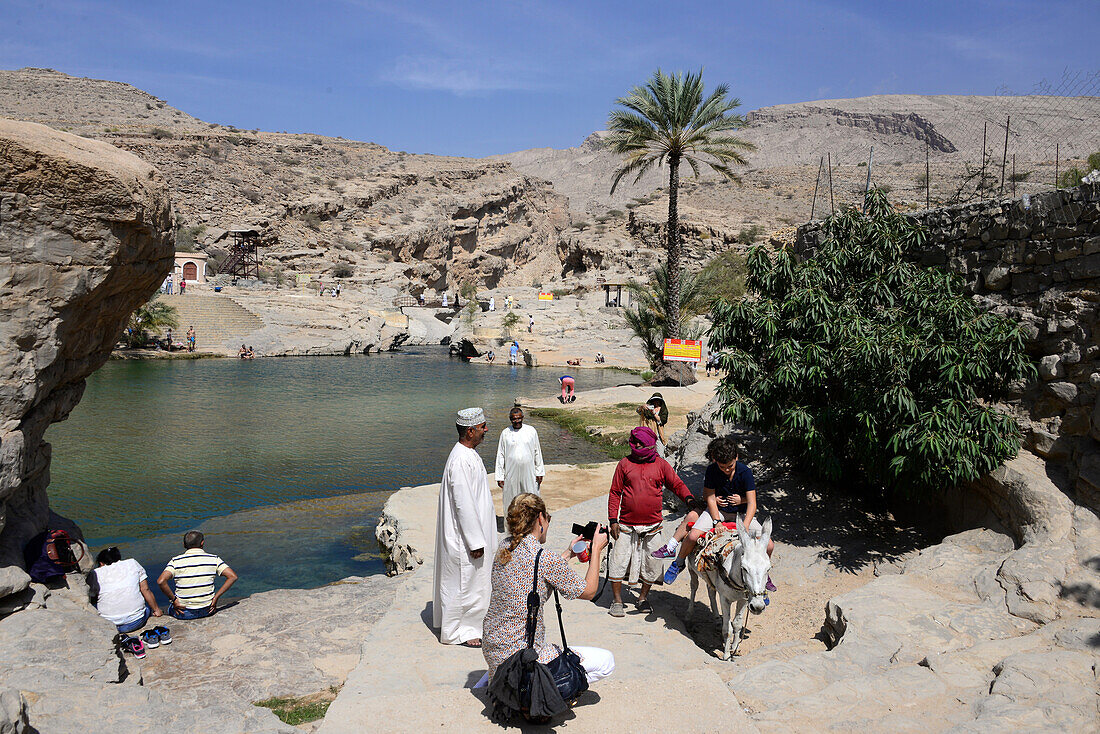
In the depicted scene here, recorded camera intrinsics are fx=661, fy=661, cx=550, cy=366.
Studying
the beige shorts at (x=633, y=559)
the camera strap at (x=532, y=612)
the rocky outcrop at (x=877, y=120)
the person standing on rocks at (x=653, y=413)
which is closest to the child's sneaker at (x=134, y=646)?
the camera strap at (x=532, y=612)

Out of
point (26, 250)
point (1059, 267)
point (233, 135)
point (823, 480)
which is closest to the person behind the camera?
point (26, 250)

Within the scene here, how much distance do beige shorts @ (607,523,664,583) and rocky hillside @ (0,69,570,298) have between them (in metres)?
51.3

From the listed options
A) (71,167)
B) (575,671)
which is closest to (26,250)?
(71,167)

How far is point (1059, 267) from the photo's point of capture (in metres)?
6.88

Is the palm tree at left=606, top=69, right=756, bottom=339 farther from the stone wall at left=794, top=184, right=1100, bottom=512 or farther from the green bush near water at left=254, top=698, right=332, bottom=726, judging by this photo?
the green bush near water at left=254, top=698, right=332, bottom=726

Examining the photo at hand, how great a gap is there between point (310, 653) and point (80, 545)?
271cm

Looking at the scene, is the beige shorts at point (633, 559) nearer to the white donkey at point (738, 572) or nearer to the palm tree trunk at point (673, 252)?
the white donkey at point (738, 572)

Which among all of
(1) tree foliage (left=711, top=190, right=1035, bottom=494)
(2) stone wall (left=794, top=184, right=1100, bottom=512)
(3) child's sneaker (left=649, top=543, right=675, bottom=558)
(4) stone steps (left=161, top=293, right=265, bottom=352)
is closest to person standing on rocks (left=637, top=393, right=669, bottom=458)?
(1) tree foliage (left=711, top=190, right=1035, bottom=494)

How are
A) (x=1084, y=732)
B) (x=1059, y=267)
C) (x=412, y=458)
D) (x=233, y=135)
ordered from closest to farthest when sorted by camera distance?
(x=1084, y=732)
(x=1059, y=267)
(x=412, y=458)
(x=233, y=135)

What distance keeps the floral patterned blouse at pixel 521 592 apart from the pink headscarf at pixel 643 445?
207 cm

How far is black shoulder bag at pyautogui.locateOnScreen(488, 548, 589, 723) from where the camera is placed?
3428mm

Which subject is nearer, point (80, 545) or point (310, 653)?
point (310, 653)

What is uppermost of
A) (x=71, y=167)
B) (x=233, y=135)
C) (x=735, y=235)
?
(x=233, y=135)

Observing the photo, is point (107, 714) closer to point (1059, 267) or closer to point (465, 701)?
point (465, 701)
